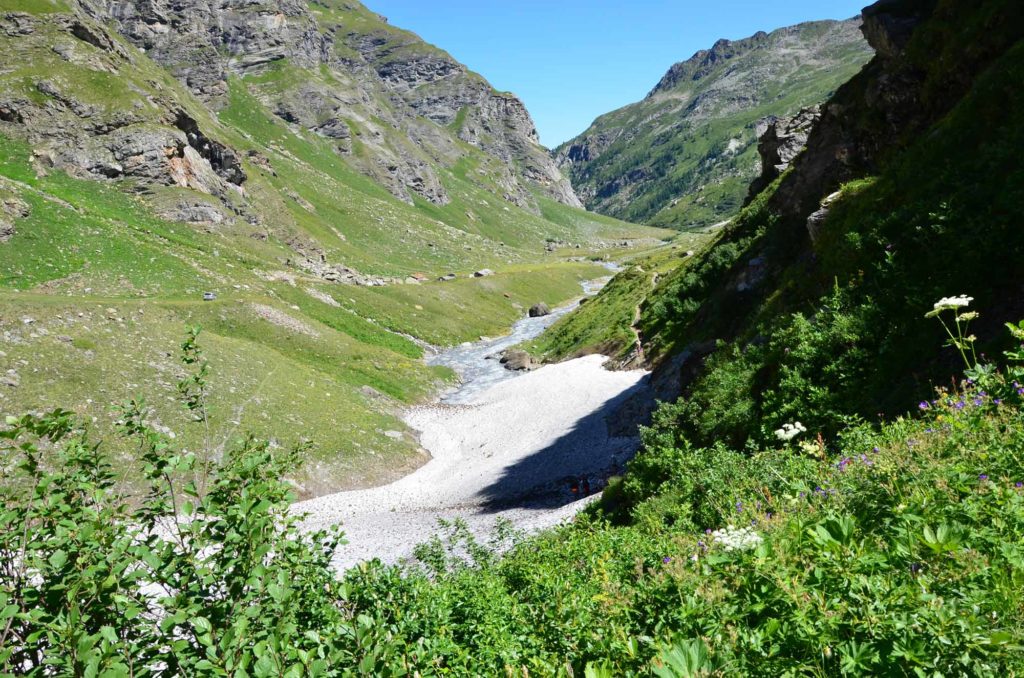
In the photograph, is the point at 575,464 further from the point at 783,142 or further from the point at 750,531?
the point at 783,142

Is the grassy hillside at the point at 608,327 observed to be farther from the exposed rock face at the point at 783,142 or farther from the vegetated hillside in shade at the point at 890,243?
the vegetated hillside in shade at the point at 890,243

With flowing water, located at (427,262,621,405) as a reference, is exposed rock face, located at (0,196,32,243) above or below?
above

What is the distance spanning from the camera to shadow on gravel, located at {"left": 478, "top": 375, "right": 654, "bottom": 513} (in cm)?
2572

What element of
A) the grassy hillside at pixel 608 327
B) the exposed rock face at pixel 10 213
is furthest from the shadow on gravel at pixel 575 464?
the exposed rock face at pixel 10 213

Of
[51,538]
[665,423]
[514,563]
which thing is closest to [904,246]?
[665,423]

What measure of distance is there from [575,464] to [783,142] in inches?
1227

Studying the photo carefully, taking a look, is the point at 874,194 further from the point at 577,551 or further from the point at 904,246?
the point at 577,551

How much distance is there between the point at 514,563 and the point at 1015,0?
24438 mm

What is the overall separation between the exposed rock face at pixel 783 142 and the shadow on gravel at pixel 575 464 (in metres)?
22.4

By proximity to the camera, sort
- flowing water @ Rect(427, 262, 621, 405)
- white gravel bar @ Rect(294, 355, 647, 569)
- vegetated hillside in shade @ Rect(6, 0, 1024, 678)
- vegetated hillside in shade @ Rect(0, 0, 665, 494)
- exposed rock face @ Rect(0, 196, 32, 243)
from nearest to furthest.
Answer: vegetated hillside in shade @ Rect(6, 0, 1024, 678) → white gravel bar @ Rect(294, 355, 647, 569) → vegetated hillside in shade @ Rect(0, 0, 665, 494) → exposed rock face @ Rect(0, 196, 32, 243) → flowing water @ Rect(427, 262, 621, 405)

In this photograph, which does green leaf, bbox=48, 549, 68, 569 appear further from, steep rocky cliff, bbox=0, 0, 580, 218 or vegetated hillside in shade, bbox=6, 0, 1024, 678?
steep rocky cliff, bbox=0, 0, 580, 218

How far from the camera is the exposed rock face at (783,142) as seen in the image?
132 ft

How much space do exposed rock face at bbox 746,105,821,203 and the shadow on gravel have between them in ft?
73.3

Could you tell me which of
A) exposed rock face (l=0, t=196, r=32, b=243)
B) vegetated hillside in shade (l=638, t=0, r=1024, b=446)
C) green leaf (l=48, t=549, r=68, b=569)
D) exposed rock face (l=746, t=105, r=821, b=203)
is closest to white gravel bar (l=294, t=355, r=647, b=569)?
vegetated hillside in shade (l=638, t=0, r=1024, b=446)
